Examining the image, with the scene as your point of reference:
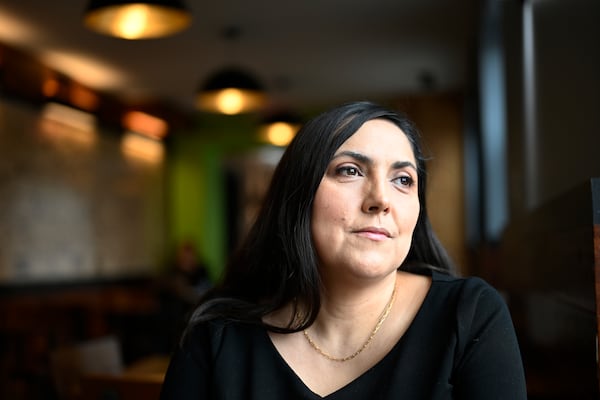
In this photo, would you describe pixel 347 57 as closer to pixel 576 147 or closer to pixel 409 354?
pixel 576 147

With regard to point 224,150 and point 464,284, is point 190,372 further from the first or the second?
point 224,150

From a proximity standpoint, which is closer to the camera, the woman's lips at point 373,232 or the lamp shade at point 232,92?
the woman's lips at point 373,232

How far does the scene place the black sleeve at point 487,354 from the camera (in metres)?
1.32

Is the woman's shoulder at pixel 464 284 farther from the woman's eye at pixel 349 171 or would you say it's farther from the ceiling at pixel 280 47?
the ceiling at pixel 280 47

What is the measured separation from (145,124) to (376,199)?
405 inches

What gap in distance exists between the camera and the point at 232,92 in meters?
6.49

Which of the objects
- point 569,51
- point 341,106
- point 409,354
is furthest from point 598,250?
point 569,51

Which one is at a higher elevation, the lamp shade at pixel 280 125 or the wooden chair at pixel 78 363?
the lamp shade at pixel 280 125

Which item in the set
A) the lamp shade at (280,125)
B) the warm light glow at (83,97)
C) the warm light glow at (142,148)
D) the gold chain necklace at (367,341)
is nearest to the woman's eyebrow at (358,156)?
the gold chain necklace at (367,341)

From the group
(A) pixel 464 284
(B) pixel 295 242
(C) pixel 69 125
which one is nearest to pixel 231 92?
(C) pixel 69 125

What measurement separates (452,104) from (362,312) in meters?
9.39

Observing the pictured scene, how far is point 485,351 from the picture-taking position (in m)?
1.36

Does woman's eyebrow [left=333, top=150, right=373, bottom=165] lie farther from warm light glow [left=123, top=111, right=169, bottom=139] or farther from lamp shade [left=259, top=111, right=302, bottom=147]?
warm light glow [left=123, top=111, right=169, bottom=139]

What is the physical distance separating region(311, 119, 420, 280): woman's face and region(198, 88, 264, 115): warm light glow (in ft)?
16.6
